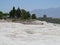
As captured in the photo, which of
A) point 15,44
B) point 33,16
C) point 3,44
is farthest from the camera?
point 33,16

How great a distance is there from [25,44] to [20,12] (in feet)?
276

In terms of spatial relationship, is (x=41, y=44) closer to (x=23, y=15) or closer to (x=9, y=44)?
(x=9, y=44)

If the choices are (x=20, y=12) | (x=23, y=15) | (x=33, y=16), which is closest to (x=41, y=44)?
(x=23, y=15)

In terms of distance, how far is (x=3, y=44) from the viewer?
22.2 metres

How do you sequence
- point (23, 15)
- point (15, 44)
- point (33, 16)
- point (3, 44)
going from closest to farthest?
1. point (3, 44)
2. point (15, 44)
3. point (23, 15)
4. point (33, 16)

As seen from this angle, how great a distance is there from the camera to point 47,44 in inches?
997

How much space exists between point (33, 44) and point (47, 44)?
1.62 meters

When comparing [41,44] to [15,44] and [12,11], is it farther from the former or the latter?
[12,11]

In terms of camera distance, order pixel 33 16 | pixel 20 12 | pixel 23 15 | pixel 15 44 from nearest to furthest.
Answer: pixel 15 44 → pixel 23 15 → pixel 20 12 → pixel 33 16

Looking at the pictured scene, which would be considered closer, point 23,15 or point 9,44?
point 9,44

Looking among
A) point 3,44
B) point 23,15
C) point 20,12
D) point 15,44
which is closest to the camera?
point 3,44

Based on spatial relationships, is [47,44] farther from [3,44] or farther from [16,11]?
[16,11]

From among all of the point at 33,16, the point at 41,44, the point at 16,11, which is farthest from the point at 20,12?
the point at 41,44

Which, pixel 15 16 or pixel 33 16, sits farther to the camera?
pixel 33 16
